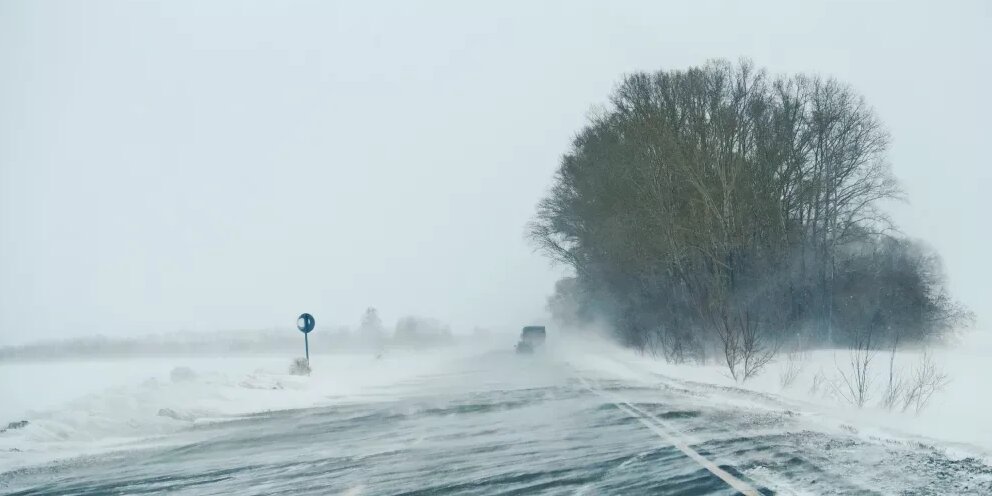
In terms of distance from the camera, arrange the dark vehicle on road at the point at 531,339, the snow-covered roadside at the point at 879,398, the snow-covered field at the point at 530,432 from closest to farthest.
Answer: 1. the snow-covered field at the point at 530,432
2. the snow-covered roadside at the point at 879,398
3. the dark vehicle on road at the point at 531,339

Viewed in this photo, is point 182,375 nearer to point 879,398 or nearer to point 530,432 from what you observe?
point 530,432

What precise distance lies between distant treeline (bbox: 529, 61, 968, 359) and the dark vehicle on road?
1294 centimetres

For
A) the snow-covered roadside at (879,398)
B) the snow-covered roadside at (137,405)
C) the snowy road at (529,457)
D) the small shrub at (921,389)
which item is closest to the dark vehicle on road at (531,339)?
the snow-covered roadside at (879,398)

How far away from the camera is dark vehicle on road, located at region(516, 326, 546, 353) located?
193 feet

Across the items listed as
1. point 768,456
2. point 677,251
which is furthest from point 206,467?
point 677,251

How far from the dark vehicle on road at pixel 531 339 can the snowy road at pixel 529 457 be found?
1577 inches

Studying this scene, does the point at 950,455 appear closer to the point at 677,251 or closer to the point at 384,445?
the point at 384,445

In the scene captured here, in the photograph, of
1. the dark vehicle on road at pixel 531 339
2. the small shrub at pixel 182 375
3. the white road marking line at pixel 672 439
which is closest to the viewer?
the white road marking line at pixel 672 439

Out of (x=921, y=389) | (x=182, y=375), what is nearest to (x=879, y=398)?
(x=921, y=389)

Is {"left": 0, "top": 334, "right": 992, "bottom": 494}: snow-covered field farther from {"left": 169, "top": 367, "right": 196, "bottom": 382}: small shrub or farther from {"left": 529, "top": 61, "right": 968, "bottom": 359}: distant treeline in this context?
{"left": 529, "top": 61, "right": 968, "bottom": 359}: distant treeline

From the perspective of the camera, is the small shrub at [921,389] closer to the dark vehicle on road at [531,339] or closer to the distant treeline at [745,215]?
the distant treeline at [745,215]

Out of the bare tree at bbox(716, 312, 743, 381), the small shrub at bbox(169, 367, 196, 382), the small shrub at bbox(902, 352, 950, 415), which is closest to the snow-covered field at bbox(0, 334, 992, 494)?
the small shrub at bbox(902, 352, 950, 415)

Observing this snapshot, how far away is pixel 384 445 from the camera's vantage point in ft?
42.3

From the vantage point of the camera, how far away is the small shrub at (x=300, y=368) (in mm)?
31750
